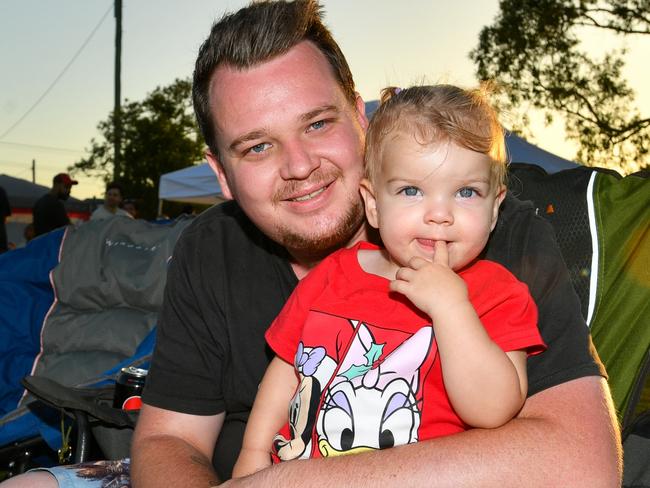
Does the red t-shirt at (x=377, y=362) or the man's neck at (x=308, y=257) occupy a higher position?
the man's neck at (x=308, y=257)

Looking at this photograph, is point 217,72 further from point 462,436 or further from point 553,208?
point 462,436

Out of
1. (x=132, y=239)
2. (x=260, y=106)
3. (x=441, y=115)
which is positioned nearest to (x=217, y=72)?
(x=260, y=106)

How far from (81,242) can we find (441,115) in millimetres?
3623

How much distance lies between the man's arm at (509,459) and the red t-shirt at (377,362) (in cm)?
7

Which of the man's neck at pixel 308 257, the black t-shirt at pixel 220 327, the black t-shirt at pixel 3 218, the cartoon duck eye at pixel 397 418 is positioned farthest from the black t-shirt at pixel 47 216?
the cartoon duck eye at pixel 397 418

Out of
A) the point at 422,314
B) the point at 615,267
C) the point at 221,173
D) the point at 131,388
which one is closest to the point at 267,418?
the point at 422,314

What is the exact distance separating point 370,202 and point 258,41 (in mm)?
765

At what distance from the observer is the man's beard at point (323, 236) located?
7.62ft

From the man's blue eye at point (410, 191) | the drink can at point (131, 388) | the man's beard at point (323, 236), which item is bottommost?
the drink can at point (131, 388)

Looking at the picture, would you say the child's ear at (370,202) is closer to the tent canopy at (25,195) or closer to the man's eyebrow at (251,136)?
the man's eyebrow at (251,136)

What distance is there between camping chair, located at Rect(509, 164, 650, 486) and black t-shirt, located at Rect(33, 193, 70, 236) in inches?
379

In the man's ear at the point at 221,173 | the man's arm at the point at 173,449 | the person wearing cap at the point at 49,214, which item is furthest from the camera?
the person wearing cap at the point at 49,214

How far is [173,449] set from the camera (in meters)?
2.18

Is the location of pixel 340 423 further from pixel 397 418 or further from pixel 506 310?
pixel 506 310
